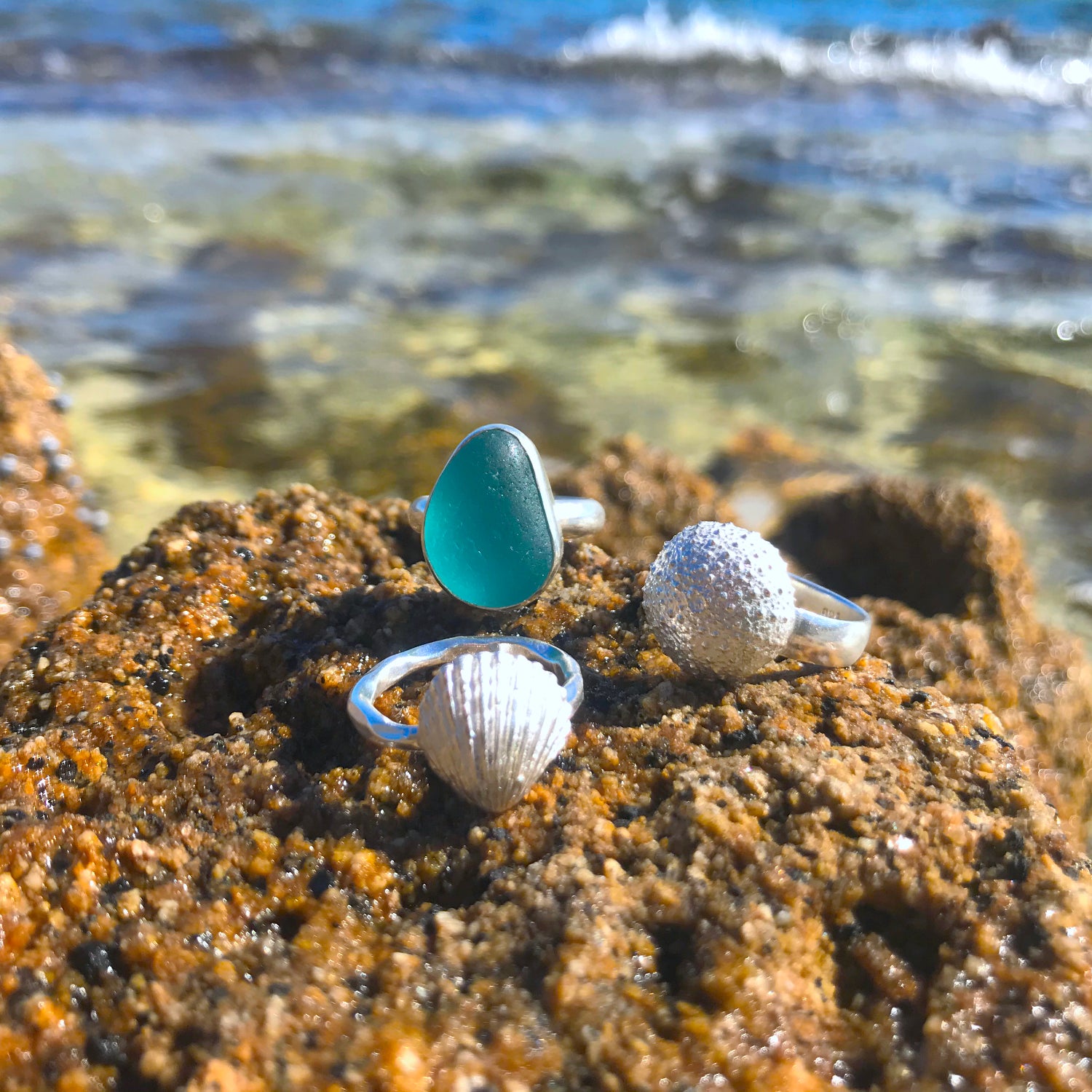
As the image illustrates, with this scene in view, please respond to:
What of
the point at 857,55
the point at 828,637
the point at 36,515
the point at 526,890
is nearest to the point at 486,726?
the point at 526,890

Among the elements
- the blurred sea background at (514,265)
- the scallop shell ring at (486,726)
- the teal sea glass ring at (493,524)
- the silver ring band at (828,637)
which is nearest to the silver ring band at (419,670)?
the scallop shell ring at (486,726)

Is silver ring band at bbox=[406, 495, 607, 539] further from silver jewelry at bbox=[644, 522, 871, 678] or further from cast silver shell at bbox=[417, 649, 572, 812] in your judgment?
cast silver shell at bbox=[417, 649, 572, 812]

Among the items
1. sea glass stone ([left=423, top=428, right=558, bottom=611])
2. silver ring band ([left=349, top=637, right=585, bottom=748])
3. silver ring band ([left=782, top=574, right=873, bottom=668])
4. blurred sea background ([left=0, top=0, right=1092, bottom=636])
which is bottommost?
blurred sea background ([left=0, top=0, right=1092, bottom=636])

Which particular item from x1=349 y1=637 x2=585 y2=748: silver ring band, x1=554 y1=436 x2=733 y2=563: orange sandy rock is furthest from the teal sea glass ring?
x1=554 y1=436 x2=733 y2=563: orange sandy rock

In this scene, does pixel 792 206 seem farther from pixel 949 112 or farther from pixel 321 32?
pixel 321 32

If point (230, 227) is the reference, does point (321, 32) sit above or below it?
above

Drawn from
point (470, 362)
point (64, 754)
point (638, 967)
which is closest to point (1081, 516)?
point (470, 362)

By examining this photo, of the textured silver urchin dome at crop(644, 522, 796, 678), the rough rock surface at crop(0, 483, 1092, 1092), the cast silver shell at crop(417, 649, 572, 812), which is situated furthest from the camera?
the textured silver urchin dome at crop(644, 522, 796, 678)

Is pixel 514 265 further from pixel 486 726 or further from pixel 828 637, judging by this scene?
pixel 486 726
